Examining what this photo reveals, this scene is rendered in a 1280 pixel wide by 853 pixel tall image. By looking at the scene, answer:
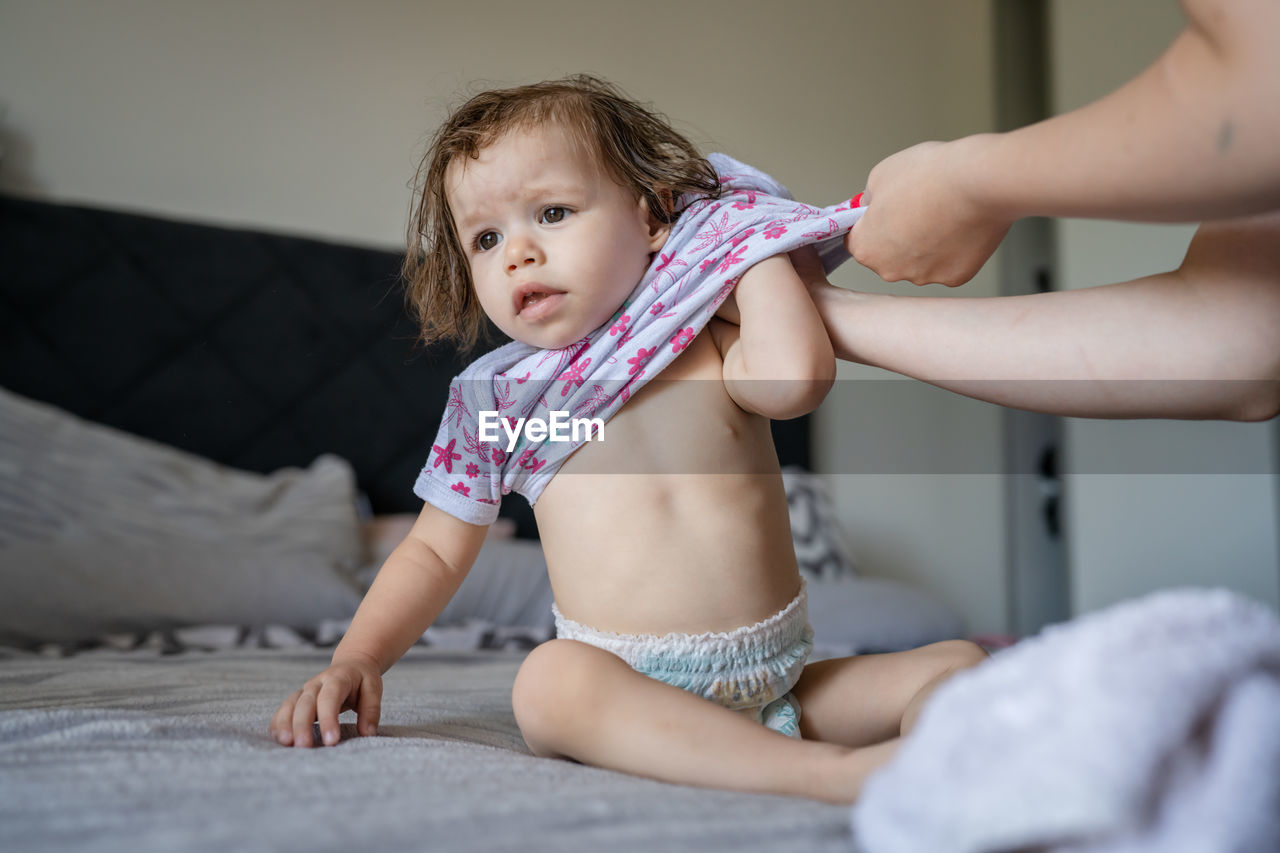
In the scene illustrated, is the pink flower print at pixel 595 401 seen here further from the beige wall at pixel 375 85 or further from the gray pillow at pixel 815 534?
the gray pillow at pixel 815 534

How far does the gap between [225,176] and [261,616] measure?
117 cm

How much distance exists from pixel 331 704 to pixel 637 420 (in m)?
0.32

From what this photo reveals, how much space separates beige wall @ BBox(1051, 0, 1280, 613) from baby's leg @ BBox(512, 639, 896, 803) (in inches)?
91.8

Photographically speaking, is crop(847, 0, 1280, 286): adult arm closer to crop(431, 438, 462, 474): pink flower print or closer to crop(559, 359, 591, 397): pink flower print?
crop(559, 359, 591, 397): pink flower print

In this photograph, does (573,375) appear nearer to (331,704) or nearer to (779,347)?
(779,347)

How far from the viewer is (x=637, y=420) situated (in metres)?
0.80

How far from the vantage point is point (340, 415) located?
218 cm

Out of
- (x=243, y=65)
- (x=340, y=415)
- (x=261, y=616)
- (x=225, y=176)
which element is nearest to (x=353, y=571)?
(x=261, y=616)

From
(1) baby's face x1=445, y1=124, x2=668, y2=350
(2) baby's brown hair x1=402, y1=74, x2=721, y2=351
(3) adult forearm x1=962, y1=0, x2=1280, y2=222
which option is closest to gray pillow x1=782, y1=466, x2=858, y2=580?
(2) baby's brown hair x1=402, y1=74, x2=721, y2=351

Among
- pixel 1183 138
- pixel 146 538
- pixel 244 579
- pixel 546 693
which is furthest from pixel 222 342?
pixel 1183 138

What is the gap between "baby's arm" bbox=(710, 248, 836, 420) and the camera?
2.23 ft

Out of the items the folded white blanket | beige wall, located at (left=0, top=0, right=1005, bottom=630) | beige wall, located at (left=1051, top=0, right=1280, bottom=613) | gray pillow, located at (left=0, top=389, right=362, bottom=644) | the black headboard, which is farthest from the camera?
beige wall, located at (left=1051, top=0, right=1280, bottom=613)

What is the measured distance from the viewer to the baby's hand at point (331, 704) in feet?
2.11

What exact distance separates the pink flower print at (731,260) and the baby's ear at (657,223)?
0.29ft
